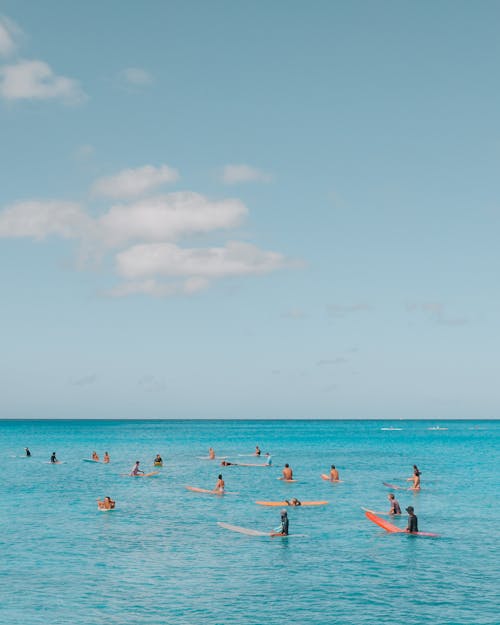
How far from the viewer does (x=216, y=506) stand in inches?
1927

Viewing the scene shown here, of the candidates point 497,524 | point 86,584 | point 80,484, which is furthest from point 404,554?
point 80,484

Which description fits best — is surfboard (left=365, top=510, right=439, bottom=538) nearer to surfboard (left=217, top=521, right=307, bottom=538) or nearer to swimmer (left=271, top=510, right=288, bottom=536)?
surfboard (left=217, top=521, right=307, bottom=538)

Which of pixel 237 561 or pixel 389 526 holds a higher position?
pixel 389 526

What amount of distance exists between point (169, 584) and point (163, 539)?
916 centimetres

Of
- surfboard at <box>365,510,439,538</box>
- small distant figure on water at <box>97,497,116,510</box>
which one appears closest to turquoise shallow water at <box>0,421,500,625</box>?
surfboard at <box>365,510,439,538</box>

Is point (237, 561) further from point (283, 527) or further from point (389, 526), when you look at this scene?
point (389, 526)

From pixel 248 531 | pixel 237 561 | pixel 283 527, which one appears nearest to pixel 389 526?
pixel 283 527

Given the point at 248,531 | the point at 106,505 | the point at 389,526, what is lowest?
the point at 106,505

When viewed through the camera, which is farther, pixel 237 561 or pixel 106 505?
pixel 106 505

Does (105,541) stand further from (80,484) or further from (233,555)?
(80,484)

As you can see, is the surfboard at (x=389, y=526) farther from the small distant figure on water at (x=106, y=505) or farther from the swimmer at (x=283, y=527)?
the small distant figure on water at (x=106, y=505)

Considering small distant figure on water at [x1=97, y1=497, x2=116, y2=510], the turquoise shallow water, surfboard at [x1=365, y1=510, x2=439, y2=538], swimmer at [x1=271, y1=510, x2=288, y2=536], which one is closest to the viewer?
the turquoise shallow water

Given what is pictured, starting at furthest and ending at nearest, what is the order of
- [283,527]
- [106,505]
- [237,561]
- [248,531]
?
[106,505] < [248,531] < [283,527] < [237,561]

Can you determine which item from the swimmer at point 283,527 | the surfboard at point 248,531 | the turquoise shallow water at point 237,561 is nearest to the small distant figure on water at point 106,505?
the turquoise shallow water at point 237,561
